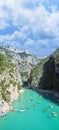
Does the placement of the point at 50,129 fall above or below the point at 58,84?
below

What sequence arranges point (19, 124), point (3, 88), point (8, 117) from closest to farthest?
point (19, 124)
point (8, 117)
point (3, 88)

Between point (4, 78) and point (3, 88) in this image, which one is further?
point (4, 78)

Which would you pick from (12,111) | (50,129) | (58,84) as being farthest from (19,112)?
(58,84)

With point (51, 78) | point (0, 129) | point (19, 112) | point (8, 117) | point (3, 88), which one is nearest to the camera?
point (0, 129)

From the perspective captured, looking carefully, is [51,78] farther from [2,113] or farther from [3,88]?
[2,113]

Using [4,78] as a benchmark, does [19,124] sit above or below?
below

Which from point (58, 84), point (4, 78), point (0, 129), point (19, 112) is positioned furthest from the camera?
point (58, 84)

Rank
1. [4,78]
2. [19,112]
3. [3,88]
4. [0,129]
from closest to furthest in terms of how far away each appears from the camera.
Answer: [0,129]
[19,112]
[3,88]
[4,78]

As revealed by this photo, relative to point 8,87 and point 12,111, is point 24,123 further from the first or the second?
point 8,87

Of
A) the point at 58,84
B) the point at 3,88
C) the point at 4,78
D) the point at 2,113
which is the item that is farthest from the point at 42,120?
the point at 58,84
